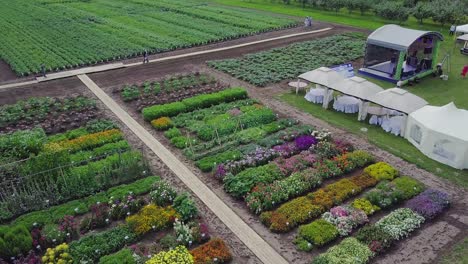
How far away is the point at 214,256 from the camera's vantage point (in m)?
16.2

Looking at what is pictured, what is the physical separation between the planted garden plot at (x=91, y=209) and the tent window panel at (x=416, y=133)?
14.3 m

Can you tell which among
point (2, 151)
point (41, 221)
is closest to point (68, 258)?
point (41, 221)

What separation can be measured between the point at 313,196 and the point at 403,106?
999 centimetres

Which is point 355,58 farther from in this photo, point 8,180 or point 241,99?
point 8,180

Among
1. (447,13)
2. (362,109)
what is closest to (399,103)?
(362,109)

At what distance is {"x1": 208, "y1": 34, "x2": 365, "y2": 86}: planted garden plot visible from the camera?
3573 cm

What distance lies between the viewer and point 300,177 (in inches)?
832

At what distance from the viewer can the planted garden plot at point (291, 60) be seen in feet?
117

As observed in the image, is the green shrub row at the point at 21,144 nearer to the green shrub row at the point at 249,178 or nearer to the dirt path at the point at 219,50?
the dirt path at the point at 219,50

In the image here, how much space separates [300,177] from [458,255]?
304 inches

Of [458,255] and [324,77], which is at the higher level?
[324,77]

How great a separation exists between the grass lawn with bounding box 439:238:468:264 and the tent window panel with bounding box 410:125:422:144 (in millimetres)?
8282

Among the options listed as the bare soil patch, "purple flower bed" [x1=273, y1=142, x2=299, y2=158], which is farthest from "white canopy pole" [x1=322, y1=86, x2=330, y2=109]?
the bare soil patch

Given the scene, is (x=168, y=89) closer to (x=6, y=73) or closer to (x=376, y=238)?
(x=6, y=73)
